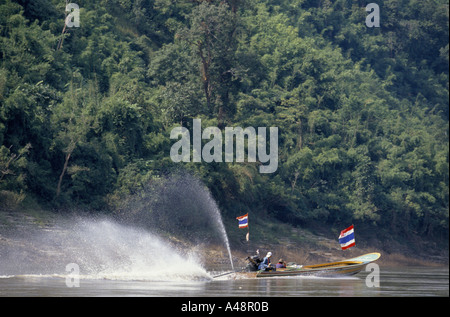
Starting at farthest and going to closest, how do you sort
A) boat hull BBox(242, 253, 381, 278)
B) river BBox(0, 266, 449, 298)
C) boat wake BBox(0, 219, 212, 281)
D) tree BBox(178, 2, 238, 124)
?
tree BBox(178, 2, 238, 124), boat hull BBox(242, 253, 381, 278), boat wake BBox(0, 219, 212, 281), river BBox(0, 266, 449, 298)

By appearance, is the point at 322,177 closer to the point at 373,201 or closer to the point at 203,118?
the point at 373,201

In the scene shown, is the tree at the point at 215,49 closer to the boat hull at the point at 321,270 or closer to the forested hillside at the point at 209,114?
the forested hillside at the point at 209,114

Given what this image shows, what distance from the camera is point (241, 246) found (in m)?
51.0

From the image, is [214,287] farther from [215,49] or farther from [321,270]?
[215,49]

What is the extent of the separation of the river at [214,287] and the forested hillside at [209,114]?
12034 mm

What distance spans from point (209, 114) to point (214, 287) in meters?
29.6

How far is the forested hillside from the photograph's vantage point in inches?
1768

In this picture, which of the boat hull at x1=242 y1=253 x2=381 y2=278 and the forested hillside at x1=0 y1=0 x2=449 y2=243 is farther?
the forested hillside at x1=0 y1=0 x2=449 y2=243

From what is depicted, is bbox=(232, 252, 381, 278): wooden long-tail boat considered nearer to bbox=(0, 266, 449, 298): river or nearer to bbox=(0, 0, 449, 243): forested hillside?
bbox=(0, 266, 449, 298): river

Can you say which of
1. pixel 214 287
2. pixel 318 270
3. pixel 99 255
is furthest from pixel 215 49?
pixel 214 287

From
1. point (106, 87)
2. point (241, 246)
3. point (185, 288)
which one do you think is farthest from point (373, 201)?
point (185, 288)

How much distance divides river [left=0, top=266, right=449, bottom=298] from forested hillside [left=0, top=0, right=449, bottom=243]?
1203cm

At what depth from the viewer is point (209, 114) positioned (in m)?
58.5

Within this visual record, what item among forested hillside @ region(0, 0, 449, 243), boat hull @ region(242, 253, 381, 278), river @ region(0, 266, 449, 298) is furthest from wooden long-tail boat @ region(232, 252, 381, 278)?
forested hillside @ region(0, 0, 449, 243)
